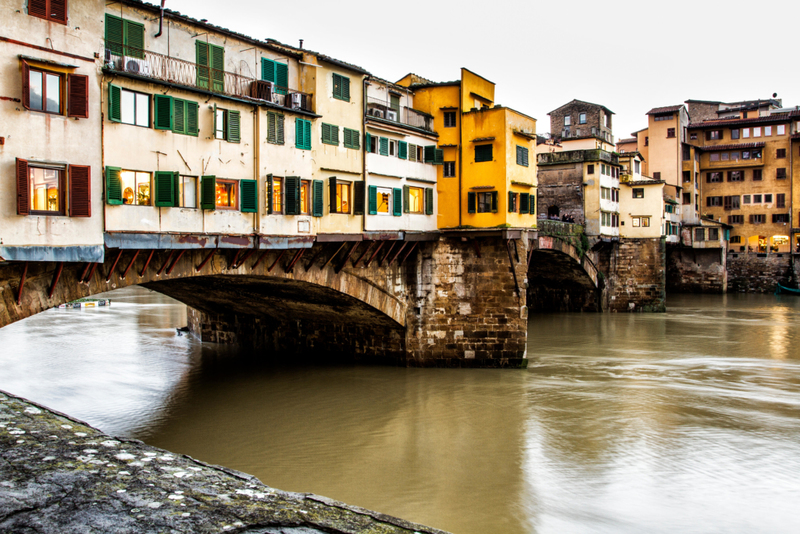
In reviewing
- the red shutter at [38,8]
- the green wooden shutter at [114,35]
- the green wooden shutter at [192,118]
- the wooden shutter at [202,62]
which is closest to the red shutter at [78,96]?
the red shutter at [38,8]

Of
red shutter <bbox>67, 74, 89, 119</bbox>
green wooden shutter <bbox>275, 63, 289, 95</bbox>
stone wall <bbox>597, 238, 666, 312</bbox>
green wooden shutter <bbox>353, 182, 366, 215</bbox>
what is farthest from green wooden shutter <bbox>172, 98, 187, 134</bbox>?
stone wall <bbox>597, 238, 666, 312</bbox>

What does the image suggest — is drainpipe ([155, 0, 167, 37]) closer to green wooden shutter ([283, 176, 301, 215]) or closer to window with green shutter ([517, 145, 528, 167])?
green wooden shutter ([283, 176, 301, 215])

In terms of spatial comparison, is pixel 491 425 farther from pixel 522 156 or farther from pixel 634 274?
pixel 634 274

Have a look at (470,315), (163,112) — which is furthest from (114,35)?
(470,315)

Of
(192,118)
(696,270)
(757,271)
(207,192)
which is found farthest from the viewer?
(696,270)

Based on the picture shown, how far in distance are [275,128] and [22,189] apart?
22.9 ft

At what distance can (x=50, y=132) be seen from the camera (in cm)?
1230

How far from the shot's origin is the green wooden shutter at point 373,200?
68.4 feet

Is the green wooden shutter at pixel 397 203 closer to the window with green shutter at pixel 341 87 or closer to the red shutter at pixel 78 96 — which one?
the window with green shutter at pixel 341 87

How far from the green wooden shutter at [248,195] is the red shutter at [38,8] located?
5.74 meters

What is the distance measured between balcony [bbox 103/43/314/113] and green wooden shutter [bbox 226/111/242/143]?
1.58 feet

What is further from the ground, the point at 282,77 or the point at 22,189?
the point at 282,77

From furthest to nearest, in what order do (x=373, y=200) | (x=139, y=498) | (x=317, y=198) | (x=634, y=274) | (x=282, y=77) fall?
(x=634, y=274) < (x=373, y=200) < (x=317, y=198) < (x=282, y=77) < (x=139, y=498)

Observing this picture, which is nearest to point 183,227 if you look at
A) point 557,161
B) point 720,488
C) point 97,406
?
point 97,406
